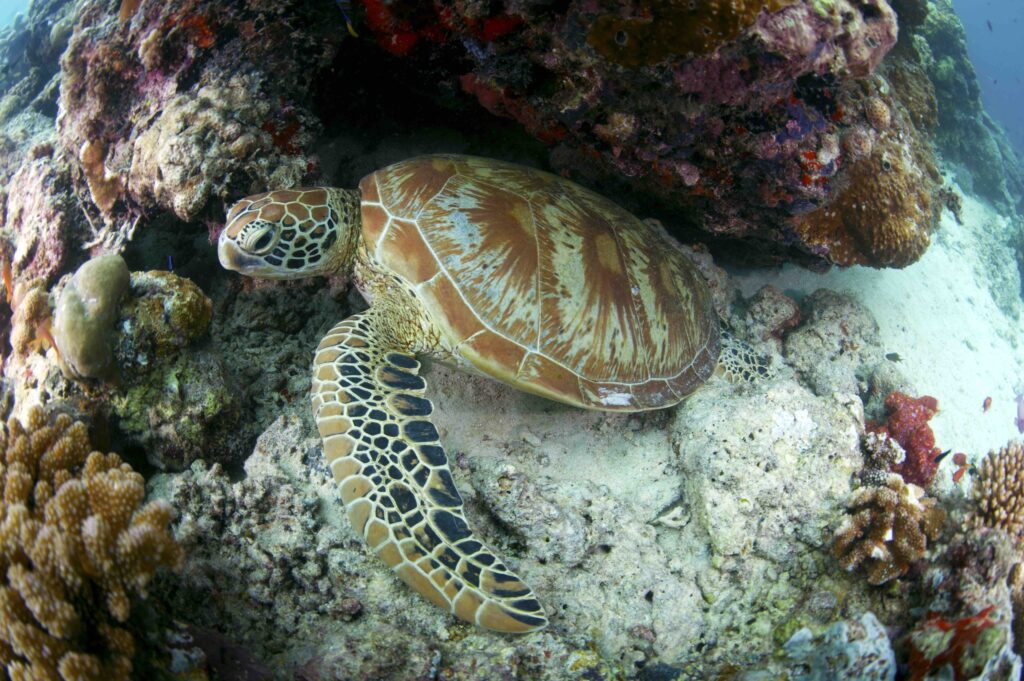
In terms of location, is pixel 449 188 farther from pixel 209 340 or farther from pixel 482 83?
pixel 209 340

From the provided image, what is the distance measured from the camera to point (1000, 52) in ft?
142

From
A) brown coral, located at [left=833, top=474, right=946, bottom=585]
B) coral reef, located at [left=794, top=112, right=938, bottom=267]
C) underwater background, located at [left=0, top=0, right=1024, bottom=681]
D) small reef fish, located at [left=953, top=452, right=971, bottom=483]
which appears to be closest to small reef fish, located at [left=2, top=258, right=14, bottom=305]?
underwater background, located at [left=0, top=0, right=1024, bottom=681]

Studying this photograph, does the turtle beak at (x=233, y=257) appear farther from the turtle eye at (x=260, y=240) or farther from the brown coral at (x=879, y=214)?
the brown coral at (x=879, y=214)

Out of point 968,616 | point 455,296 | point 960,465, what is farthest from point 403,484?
point 960,465

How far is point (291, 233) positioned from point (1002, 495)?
3.51 meters

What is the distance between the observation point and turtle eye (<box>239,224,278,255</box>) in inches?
97.9

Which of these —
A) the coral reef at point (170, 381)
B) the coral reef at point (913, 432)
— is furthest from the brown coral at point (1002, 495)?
the coral reef at point (170, 381)

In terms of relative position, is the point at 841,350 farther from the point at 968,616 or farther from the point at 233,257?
the point at 233,257

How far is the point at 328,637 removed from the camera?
1916 millimetres

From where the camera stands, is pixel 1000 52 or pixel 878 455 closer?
pixel 878 455

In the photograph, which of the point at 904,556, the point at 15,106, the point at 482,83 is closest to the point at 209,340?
the point at 482,83

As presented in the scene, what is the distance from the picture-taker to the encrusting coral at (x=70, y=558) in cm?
145

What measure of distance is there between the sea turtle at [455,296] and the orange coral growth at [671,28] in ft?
2.76

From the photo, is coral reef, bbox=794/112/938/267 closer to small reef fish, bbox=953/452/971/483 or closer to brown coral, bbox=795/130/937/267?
brown coral, bbox=795/130/937/267
